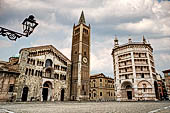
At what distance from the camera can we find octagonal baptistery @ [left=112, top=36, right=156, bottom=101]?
35.1 m

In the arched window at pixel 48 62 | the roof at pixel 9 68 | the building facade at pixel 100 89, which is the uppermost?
the arched window at pixel 48 62

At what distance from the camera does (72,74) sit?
133 ft

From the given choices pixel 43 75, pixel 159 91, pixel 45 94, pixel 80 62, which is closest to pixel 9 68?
pixel 43 75

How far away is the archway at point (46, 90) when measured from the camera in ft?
111

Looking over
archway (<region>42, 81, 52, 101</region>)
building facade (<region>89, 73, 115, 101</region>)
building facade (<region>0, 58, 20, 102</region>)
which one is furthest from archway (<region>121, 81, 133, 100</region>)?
building facade (<region>0, 58, 20, 102</region>)

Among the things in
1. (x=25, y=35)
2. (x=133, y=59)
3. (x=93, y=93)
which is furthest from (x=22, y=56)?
(x=93, y=93)

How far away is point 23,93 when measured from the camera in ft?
95.8

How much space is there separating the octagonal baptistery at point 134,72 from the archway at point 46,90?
20822mm

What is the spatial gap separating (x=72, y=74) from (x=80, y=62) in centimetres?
481

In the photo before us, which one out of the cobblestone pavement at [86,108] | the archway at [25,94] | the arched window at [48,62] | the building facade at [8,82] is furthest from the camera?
the arched window at [48,62]

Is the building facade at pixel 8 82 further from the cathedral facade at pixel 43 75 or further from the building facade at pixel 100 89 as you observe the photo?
the building facade at pixel 100 89

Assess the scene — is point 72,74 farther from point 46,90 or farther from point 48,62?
point 46,90

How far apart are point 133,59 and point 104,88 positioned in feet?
77.3

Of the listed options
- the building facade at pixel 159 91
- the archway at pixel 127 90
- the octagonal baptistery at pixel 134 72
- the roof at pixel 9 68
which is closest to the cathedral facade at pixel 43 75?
the roof at pixel 9 68
